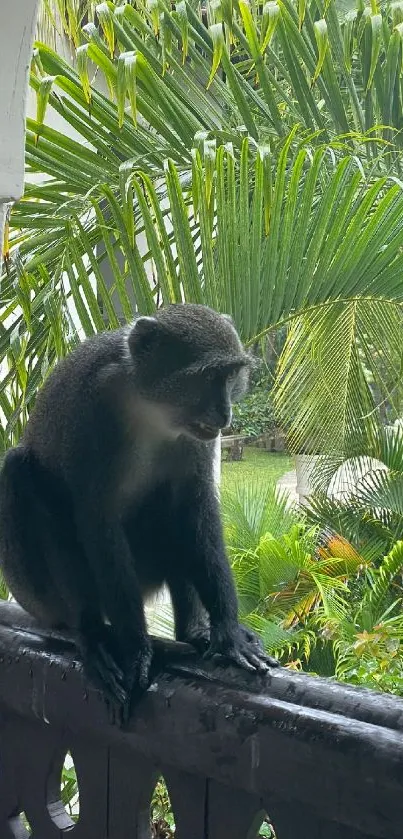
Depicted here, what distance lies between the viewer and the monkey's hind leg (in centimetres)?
202

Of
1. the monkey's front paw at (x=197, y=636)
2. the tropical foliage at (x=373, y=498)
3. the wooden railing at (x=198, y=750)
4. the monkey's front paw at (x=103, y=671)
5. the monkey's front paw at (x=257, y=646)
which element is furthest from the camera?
the tropical foliage at (x=373, y=498)

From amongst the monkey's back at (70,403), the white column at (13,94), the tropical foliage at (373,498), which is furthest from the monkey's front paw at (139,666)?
the tropical foliage at (373,498)

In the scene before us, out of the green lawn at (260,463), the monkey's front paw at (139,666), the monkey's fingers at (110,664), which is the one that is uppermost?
the monkey's front paw at (139,666)

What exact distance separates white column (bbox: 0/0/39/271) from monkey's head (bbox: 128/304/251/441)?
47 cm

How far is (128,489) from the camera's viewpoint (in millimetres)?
2213

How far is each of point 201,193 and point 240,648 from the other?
1.63 m

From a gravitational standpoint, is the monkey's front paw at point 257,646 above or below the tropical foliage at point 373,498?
above

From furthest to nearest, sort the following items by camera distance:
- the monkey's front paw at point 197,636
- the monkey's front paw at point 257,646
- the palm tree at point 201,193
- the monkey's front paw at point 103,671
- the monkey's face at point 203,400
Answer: the palm tree at point 201,193 → the monkey's face at point 203,400 → the monkey's front paw at point 197,636 → the monkey's front paw at point 257,646 → the monkey's front paw at point 103,671

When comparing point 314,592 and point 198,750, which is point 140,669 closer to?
point 198,750

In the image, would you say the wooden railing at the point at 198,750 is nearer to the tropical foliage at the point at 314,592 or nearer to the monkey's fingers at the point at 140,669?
the monkey's fingers at the point at 140,669

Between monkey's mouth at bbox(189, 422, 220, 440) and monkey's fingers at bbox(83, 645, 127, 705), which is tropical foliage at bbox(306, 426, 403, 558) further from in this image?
monkey's fingers at bbox(83, 645, 127, 705)

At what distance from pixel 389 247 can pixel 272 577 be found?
2.99m

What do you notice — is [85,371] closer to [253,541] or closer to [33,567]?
[33,567]

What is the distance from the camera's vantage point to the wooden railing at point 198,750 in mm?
1108
